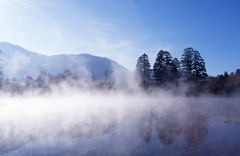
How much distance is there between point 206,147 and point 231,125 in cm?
366

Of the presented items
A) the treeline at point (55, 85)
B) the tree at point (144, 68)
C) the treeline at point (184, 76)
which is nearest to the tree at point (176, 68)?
the treeline at point (184, 76)

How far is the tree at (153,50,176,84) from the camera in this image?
3127 centimetres

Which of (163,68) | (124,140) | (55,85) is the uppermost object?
(163,68)

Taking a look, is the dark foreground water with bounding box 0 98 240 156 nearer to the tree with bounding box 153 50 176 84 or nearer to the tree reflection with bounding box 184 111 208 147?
the tree reflection with bounding box 184 111 208 147

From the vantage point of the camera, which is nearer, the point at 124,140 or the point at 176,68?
the point at 124,140

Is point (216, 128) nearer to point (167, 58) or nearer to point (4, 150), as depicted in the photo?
point (4, 150)

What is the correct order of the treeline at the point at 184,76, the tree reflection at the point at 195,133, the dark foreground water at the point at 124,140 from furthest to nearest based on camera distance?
1. the treeline at the point at 184,76
2. the tree reflection at the point at 195,133
3. the dark foreground water at the point at 124,140

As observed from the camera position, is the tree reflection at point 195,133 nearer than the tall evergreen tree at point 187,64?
Yes

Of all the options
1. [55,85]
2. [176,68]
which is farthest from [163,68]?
[55,85]

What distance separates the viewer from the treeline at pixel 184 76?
27.4 m

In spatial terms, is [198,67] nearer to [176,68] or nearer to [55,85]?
[176,68]

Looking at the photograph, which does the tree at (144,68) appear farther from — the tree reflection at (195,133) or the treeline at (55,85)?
the tree reflection at (195,133)

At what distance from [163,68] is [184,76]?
4135 mm

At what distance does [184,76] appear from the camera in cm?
3033
